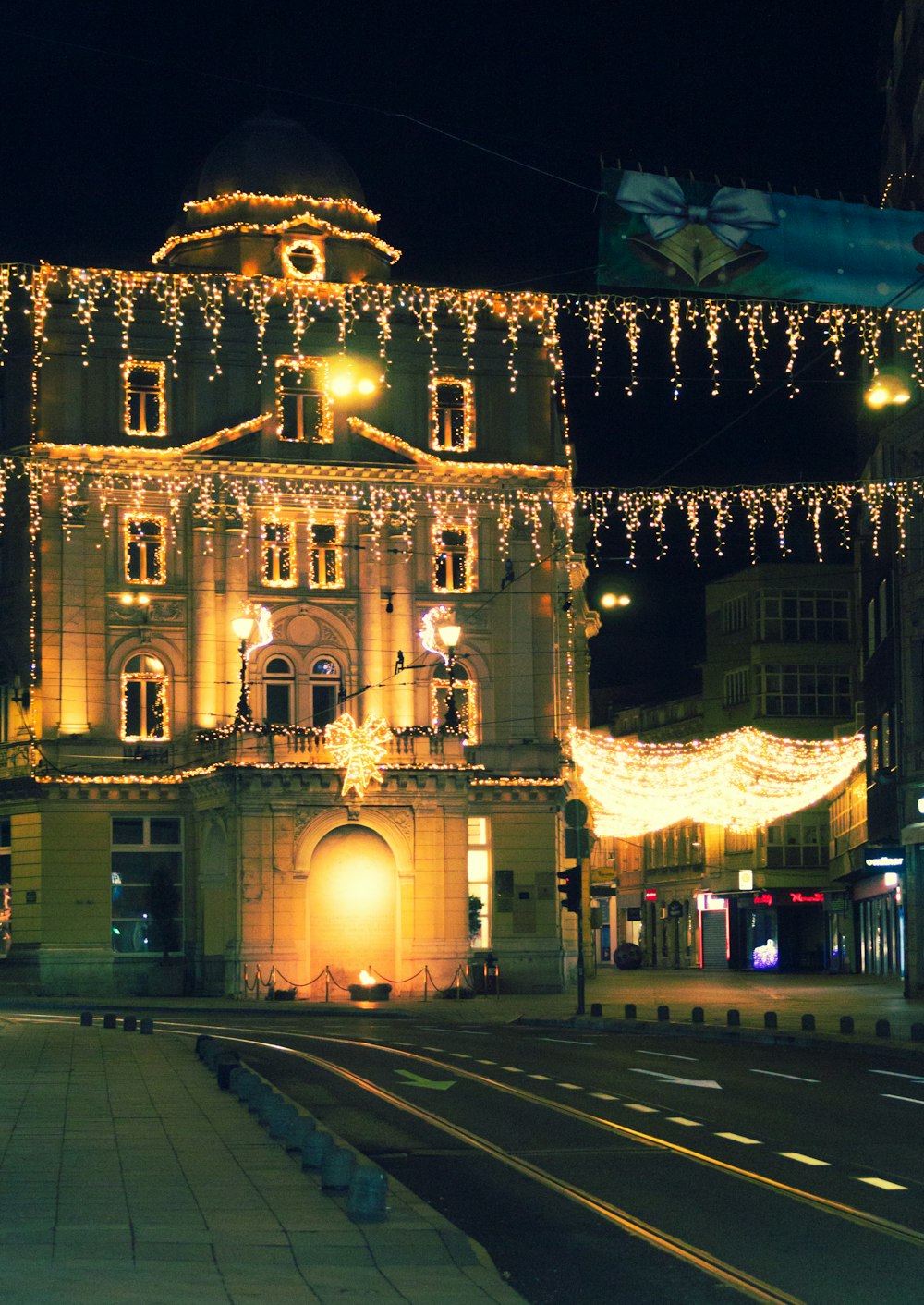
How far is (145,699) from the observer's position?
58312 millimetres

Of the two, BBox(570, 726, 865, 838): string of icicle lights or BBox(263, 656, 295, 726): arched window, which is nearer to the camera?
BBox(263, 656, 295, 726): arched window

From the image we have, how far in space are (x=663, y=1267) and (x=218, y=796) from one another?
43.9 metres

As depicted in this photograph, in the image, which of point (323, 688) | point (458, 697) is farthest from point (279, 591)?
point (458, 697)

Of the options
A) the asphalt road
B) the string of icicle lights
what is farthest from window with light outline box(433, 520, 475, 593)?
the asphalt road

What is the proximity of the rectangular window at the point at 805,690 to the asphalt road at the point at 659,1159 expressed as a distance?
59361 mm

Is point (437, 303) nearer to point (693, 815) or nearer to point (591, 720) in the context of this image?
point (693, 815)

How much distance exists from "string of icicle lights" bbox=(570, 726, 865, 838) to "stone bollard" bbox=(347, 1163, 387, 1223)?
55955 mm

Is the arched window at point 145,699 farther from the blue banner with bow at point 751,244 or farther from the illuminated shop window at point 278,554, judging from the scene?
the blue banner with bow at point 751,244

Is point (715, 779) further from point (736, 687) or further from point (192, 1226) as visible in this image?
point (192, 1226)

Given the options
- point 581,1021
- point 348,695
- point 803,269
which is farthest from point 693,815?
point 803,269

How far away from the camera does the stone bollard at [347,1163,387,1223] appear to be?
13.1m

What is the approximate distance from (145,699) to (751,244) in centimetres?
3632

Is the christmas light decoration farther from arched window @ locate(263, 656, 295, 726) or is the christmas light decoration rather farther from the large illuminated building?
arched window @ locate(263, 656, 295, 726)

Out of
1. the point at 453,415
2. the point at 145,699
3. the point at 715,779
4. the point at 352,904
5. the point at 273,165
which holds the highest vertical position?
the point at 273,165
